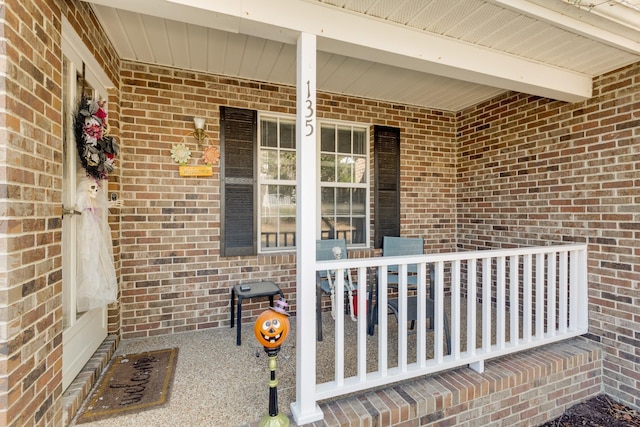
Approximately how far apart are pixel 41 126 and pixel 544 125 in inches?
169

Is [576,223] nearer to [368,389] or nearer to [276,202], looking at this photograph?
[368,389]

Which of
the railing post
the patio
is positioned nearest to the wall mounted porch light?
the patio

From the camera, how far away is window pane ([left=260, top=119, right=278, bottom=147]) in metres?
3.49

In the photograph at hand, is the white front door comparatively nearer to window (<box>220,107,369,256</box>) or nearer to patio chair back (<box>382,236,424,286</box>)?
window (<box>220,107,369,256</box>)

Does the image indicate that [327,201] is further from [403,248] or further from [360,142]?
[403,248]

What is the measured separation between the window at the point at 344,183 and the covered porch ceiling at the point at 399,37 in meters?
0.88

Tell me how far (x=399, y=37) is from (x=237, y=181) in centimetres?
208

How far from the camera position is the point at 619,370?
2604 millimetres

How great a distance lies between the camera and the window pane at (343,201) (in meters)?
3.93

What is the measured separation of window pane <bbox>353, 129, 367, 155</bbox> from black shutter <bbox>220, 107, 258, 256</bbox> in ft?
4.59

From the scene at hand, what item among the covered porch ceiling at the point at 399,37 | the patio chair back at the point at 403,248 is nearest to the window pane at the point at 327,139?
the covered porch ceiling at the point at 399,37

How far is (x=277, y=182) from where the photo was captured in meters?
3.56

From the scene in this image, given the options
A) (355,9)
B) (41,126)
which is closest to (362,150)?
(355,9)

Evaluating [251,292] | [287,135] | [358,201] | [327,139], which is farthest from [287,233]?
[327,139]
